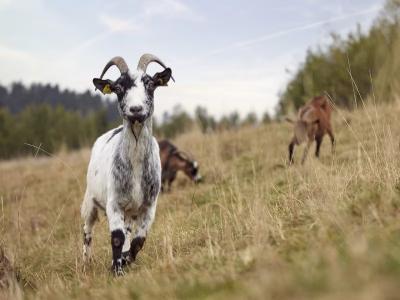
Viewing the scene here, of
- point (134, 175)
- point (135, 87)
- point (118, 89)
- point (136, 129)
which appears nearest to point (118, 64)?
point (118, 89)

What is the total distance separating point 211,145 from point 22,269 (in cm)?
981

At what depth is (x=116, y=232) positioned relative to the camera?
496 centimetres

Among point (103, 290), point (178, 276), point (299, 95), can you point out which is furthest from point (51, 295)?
point (299, 95)

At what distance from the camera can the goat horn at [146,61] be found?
216 inches

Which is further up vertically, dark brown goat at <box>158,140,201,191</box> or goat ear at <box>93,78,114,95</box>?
goat ear at <box>93,78,114,95</box>

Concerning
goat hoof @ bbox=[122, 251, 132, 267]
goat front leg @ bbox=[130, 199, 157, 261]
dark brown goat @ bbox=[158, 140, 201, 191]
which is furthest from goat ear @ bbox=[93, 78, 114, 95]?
dark brown goat @ bbox=[158, 140, 201, 191]

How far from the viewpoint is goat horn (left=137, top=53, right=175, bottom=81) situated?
18.0 feet

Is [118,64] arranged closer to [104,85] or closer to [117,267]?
[104,85]

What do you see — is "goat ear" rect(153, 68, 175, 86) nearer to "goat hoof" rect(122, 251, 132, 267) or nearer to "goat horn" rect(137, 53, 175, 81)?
"goat horn" rect(137, 53, 175, 81)

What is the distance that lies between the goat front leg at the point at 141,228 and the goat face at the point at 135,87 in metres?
0.92

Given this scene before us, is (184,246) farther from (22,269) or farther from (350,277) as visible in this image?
(350,277)

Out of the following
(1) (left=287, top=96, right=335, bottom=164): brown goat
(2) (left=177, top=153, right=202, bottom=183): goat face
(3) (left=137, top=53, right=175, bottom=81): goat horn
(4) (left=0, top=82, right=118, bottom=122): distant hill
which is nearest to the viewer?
(3) (left=137, top=53, right=175, bottom=81): goat horn

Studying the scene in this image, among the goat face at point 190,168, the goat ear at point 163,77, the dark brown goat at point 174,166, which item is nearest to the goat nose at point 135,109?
the goat ear at point 163,77

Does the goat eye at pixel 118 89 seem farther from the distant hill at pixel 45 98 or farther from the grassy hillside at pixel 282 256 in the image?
the distant hill at pixel 45 98
